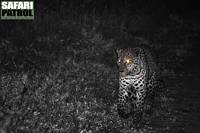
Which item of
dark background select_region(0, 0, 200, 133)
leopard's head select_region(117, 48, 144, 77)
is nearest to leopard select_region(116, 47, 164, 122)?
leopard's head select_region(117, 48, 144, 77)

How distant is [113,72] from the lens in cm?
1429

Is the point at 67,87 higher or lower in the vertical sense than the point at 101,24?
lower

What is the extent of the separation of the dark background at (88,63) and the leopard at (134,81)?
0.38 m

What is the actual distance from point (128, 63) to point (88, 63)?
5.02 m

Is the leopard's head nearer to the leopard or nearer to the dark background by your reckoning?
the leopard

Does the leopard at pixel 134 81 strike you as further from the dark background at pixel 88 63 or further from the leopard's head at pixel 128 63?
the dark background at pixel 88 63

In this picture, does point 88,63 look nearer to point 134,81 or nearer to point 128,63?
point 134,81

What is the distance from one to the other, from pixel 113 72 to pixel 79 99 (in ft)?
8.27

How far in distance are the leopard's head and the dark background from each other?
1.56m

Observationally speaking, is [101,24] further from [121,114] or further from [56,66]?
[121,114]

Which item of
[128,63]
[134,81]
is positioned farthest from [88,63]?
[128,63]

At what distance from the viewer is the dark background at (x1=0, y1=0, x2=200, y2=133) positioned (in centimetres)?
1101

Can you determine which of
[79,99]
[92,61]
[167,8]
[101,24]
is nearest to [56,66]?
[92,61]

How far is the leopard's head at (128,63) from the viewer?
391 inches
